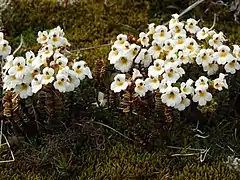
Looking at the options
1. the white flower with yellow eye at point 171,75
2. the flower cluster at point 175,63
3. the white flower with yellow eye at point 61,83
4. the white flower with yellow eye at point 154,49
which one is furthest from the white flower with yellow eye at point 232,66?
the white flower with yellow eye at point 61,83

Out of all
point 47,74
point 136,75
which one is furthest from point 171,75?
point 47,74

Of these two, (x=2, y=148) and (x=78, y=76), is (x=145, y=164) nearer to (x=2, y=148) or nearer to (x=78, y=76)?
(x=78, y=76)

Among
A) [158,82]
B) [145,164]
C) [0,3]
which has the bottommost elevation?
[145,164]

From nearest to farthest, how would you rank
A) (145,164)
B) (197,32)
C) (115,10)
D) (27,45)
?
(145,164) < (197,32) < (27,45) < (115,10)

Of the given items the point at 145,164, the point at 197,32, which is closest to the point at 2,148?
the point at 145,164

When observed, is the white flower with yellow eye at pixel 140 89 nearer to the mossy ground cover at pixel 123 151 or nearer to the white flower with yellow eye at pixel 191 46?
the mossy ground cover at pixel 123 151

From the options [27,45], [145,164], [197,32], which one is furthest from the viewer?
[27,45]

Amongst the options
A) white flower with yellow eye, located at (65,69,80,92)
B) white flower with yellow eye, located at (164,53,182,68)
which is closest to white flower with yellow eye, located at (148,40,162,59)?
white flower with yellow eye, located at (164,53,182,68)
